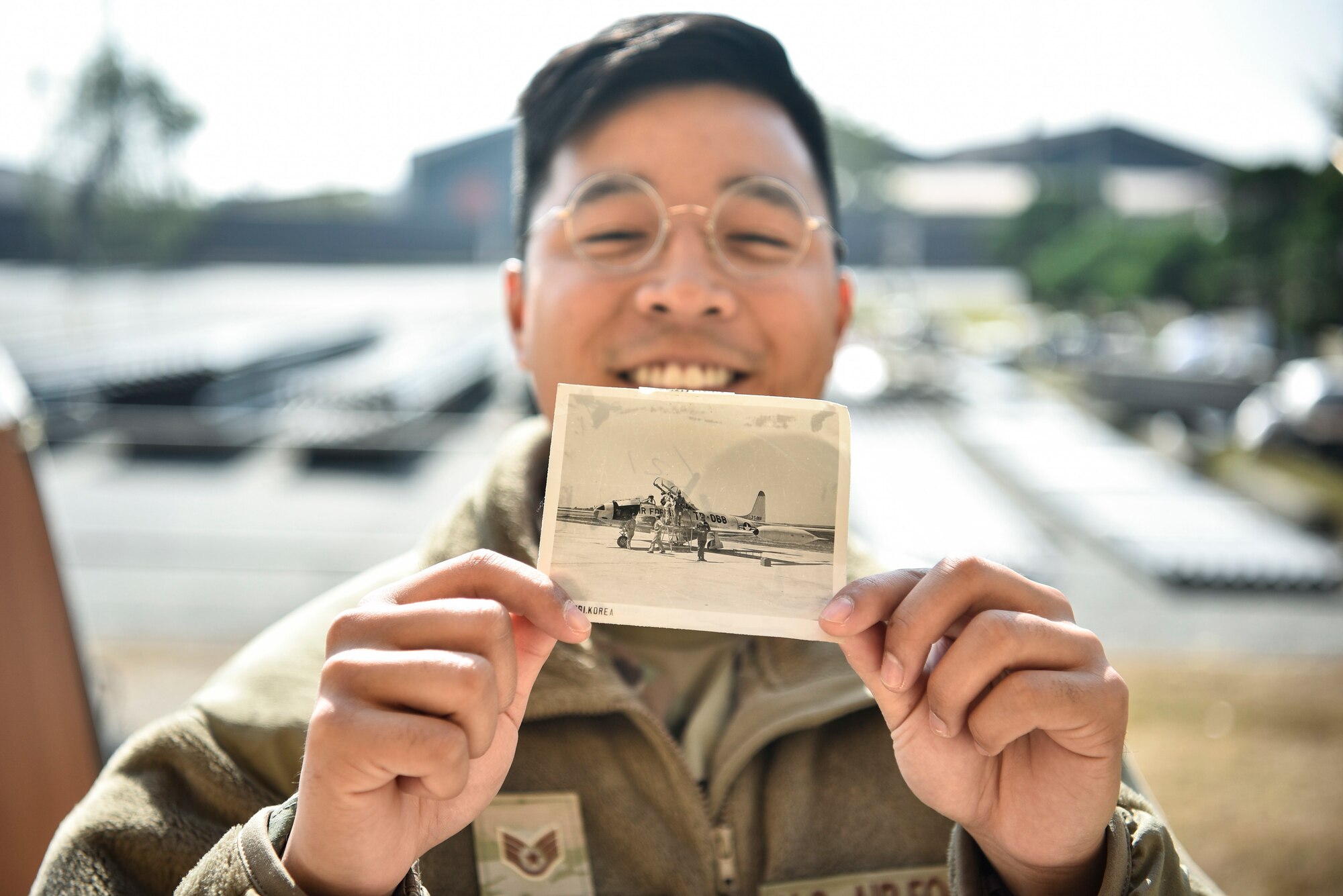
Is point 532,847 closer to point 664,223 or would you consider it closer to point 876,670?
point 876,670

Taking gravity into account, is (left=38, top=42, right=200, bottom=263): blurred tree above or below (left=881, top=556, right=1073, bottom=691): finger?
above

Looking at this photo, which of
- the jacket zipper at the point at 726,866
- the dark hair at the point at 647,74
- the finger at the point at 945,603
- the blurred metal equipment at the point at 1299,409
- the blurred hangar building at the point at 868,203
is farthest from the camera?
the blurred metal equipment at the point at 1299,409

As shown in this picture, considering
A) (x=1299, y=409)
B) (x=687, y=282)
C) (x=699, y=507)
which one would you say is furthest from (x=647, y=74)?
(x=1299, y=409)

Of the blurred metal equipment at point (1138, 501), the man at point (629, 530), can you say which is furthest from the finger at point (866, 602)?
the blurred metal equipment at point (1138, 501)

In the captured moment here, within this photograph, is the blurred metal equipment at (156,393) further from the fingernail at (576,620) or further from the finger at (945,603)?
the finger at (945,603)

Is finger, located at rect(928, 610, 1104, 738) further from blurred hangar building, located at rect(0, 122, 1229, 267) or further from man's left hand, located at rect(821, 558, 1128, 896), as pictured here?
blurred hangar building, located at rect(0, 122, 1229, 267)

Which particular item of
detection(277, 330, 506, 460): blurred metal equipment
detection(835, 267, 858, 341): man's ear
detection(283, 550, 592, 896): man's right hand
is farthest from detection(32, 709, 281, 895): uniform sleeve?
detection(277, 330, 506, 460): blurred metal equipment

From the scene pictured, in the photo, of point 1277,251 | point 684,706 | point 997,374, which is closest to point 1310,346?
point 1277,251
